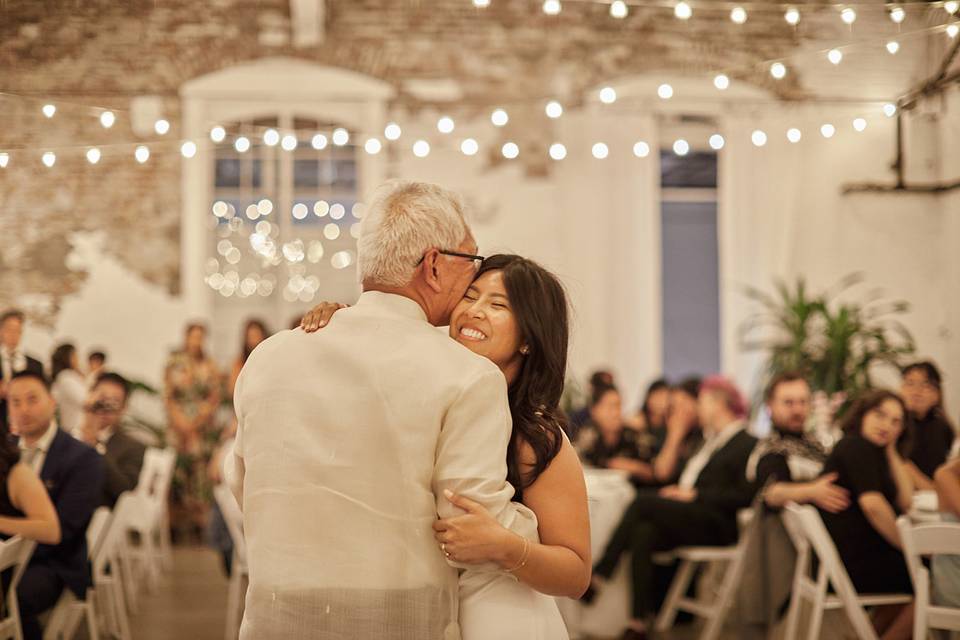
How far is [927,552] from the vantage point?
3951 millimetres

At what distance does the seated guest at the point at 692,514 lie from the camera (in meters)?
5.61

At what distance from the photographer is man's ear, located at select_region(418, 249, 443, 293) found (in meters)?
2.11

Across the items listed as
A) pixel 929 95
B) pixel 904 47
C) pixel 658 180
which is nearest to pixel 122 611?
pixel 904 47

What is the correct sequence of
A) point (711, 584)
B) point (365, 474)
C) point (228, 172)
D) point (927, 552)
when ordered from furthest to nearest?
point (228, 172), point (711, 584), point (927, 552), point (365, 474)

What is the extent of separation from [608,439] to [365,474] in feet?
15.6

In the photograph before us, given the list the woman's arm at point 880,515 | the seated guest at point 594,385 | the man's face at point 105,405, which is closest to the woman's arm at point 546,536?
the woman's arm at point 880,515

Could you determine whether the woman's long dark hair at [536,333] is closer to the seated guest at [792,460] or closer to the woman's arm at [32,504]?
the woman's arm at [32,504]

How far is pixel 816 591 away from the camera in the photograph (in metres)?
4.64

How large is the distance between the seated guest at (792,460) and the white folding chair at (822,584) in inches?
3.4

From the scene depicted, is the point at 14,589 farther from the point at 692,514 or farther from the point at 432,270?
the point at 692,514

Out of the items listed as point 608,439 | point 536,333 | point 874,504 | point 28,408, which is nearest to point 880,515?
point 874,504

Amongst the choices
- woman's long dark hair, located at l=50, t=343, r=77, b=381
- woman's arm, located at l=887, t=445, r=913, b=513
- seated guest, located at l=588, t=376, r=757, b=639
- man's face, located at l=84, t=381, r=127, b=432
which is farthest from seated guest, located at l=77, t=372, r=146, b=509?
woman's arm, located at l=887, t=445, r=913, b=513

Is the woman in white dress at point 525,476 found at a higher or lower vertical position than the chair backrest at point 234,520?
higher

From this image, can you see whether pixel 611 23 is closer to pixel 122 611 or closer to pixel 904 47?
pixel 904 47
